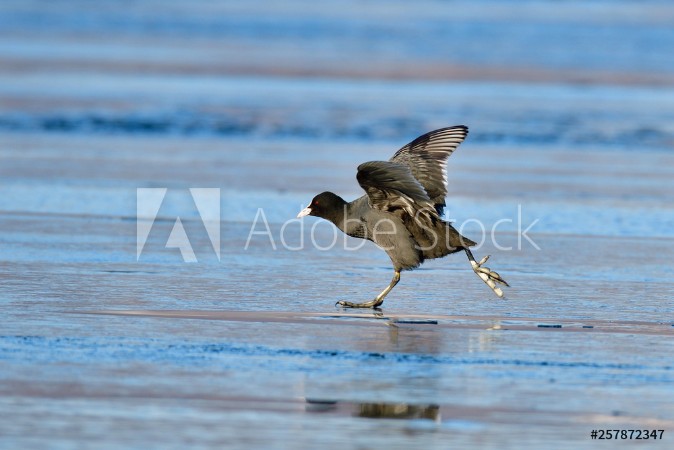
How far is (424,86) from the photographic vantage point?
26.9 m

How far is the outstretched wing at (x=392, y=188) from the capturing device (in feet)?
28.9

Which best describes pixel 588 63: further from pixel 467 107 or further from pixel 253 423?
pixel 253 423

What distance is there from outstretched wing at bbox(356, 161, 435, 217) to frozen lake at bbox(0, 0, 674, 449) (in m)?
0.70

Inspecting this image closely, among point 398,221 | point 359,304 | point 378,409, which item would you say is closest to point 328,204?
point 398,221

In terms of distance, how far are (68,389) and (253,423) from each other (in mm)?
1073

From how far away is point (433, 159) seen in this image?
9.85 meters

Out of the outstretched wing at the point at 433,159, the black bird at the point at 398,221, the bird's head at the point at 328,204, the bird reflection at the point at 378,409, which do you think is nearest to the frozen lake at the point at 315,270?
the bird reflection at the point at 378,409

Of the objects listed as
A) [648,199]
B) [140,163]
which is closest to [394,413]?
[648,199]

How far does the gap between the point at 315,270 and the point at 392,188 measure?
74.2 inches

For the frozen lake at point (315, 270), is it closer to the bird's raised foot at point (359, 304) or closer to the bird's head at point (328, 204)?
the bird's raised foot at point (359, 304)

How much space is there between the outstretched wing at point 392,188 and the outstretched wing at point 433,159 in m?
0.49

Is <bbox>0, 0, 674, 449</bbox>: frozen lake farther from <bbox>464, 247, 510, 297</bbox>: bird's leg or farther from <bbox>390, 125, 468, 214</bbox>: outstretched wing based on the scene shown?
<bbox>390, 125, 468, 214</bbox>: outstretched wing

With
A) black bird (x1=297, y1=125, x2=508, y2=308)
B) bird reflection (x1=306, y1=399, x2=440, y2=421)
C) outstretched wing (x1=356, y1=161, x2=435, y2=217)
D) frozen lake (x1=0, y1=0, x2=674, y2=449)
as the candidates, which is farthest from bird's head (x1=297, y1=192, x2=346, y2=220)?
bird reflection (x1=306, y1=399, x2=440, y2=421)

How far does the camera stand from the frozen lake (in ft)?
20.9
